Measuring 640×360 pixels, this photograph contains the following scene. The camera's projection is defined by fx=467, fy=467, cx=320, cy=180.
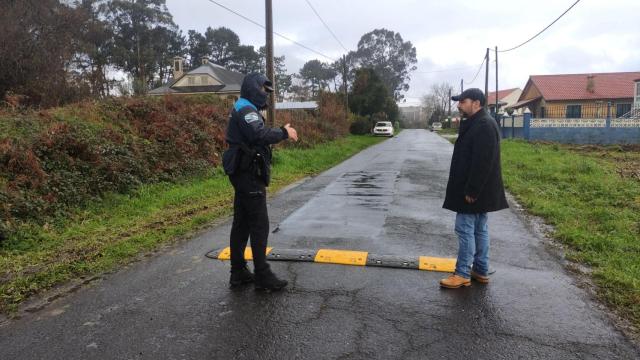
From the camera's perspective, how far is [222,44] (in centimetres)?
6838

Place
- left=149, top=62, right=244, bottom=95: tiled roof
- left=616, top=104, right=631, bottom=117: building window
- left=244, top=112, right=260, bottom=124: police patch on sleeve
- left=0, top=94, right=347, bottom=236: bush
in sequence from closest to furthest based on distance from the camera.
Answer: left=244, top=112, right=260, bottom=124: police patch on sleeve, left=0, top=94, right=347, bottom=236: bush, left=616, top=104, right=631, bottom=117: building window, left=149, top=62, right=244, bottom=95: tiled roof

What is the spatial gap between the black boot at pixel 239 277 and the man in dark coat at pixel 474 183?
70.9 inches

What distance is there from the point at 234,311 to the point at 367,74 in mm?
44512

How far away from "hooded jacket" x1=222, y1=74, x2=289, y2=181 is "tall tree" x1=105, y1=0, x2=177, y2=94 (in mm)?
47407

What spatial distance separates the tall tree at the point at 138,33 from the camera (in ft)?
161

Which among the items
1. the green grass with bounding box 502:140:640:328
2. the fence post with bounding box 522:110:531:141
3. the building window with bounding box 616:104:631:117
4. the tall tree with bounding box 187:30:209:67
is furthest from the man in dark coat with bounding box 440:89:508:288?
the tall tree with bounding box 187:30:209:67

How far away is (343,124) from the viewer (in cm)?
3566

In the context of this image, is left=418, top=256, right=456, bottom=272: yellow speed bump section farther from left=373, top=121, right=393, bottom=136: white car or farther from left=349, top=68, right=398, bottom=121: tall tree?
left=349, top=68, right=398, bottom=121: tall tree

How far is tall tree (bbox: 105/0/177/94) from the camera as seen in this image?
49.0m

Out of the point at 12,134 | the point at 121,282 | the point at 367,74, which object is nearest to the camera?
the point at 121,282

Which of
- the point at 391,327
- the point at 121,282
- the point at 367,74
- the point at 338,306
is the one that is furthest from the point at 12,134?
the point at 367,74

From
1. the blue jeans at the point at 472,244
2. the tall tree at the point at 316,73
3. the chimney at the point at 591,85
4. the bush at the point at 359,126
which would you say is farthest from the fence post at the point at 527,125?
the tall tree at the point at 316,73

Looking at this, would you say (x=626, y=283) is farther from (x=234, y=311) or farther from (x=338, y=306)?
(x=234, y=311)

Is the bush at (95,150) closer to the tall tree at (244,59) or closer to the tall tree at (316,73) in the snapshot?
the tall tree at (244,59)
